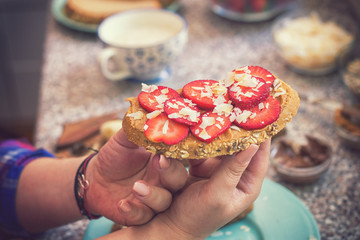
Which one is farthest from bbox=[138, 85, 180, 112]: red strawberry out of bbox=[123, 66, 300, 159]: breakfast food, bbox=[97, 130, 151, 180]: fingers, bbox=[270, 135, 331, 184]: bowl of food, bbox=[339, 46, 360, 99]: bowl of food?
bbox=[339, 46, 360, 99]: bowl of food

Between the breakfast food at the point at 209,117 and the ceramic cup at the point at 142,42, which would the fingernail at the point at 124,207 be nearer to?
the breakfast food at the point at 209,117

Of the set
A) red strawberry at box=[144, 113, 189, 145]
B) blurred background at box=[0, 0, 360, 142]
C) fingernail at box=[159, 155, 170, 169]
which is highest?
red strawberry at box=[144, 113, 189, 145]

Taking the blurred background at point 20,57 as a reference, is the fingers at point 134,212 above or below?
above

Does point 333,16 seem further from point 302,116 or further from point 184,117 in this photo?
point 184,117

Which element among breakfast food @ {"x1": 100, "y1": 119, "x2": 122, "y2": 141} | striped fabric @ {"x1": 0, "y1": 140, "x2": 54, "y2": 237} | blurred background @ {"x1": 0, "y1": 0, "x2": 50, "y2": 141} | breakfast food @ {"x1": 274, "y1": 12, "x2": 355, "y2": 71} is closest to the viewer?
striped fabric @ {"x1": 0, "y1": 140, "x2": 54, "y2": 237}

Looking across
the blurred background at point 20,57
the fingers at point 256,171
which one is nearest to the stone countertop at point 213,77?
the fingers at point 256,171

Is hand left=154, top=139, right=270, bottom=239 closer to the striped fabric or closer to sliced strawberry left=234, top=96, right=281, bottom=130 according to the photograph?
sliced strawberry left=234, top=96, right=281, bottom=130

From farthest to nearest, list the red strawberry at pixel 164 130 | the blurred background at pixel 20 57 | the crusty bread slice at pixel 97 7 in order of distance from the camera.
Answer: the blurred background at pixel 20 57 < the crusty bread slice at pixel 97 7 < the red strawberry at pixel 164 130

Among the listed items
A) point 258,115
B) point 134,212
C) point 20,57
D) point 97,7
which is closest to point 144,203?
point 134,212
